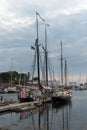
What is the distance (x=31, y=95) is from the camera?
79.2m

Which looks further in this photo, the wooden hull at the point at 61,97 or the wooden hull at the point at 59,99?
the wooden hull at the point at 61,97

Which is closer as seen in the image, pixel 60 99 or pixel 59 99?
pixel 59 99

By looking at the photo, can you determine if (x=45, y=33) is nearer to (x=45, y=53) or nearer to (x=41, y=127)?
(x=45, y=53)

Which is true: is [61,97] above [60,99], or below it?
above

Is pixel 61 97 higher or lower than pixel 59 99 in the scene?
higher

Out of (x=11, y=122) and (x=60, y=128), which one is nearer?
(x=60, y=128)

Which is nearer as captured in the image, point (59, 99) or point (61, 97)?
point (59, 99)

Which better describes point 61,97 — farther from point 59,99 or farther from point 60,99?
point 59,99

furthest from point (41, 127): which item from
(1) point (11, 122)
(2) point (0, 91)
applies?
(2) point (0, 91)

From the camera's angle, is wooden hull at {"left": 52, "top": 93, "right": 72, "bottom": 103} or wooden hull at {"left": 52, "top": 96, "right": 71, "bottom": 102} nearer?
wooden hull at {"left": 52, "top": 96, "right": 71, "bottom": 102}

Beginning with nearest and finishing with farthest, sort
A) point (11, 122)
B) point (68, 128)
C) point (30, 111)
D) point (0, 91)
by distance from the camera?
1. point (68, 128)
2. point (11, 122)
3. point (30, 111)
4. point (0, 91)

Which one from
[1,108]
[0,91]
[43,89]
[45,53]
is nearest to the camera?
[1,108]

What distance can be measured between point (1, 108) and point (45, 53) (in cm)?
4220

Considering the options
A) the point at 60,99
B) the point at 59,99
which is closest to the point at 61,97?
the point at 60,99
